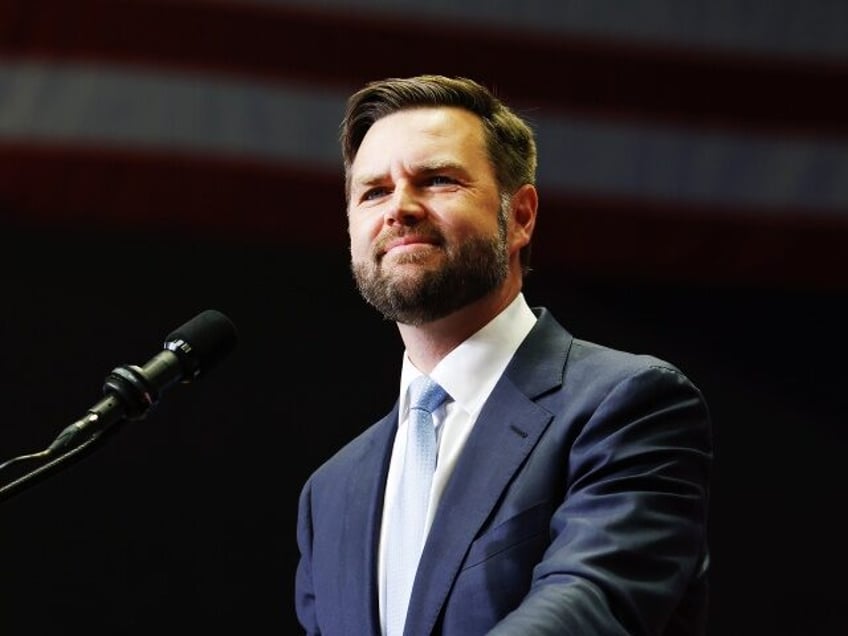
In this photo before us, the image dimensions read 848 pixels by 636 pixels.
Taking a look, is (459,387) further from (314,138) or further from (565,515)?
(314,138)

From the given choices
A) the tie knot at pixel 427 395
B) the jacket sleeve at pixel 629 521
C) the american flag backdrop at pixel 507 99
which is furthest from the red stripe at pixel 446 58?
the jacket sleeve at pixel 629 521

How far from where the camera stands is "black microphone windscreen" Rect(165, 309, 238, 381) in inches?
63.2

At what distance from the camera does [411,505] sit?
1.87m

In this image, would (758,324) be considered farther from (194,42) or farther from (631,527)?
(631,527)

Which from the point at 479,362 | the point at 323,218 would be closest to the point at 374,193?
the point at 479,362

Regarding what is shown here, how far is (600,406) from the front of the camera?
174 centimetres

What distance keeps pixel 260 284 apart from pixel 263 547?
2.13 feet

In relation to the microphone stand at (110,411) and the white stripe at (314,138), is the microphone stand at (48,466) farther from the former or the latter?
the white stripe at (314,138)

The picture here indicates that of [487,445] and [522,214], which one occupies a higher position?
[522,214]

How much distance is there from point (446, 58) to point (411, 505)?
1815mm

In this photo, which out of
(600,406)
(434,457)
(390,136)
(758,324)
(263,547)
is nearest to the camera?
(600,406)

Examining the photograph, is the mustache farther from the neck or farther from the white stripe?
the white stripe

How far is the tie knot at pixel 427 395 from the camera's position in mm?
1930

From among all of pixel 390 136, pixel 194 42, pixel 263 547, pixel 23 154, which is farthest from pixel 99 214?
pixel 390 136
